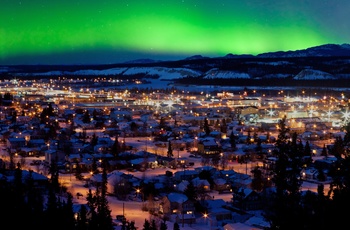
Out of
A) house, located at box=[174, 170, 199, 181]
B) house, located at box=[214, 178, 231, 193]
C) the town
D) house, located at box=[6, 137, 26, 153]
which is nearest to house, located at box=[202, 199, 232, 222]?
the town

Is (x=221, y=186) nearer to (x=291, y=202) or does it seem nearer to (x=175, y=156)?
(x=175, y=156)

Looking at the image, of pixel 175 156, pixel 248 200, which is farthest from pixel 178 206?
pixel 175 156

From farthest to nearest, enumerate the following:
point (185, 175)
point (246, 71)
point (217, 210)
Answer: point (246, 71) < point (185, 175) < point (217, 210)

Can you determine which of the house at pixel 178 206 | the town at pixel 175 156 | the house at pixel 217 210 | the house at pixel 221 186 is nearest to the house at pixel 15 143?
the town at pixel 175 156

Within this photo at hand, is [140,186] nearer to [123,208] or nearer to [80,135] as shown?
[123,208]

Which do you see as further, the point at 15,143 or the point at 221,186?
the point at 15,143

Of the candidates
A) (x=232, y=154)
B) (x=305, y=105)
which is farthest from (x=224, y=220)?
(x=305, y=105)

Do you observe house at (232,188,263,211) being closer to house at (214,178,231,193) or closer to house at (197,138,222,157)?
house at (214,178,231,193)

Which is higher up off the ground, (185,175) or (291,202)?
(291,202)
